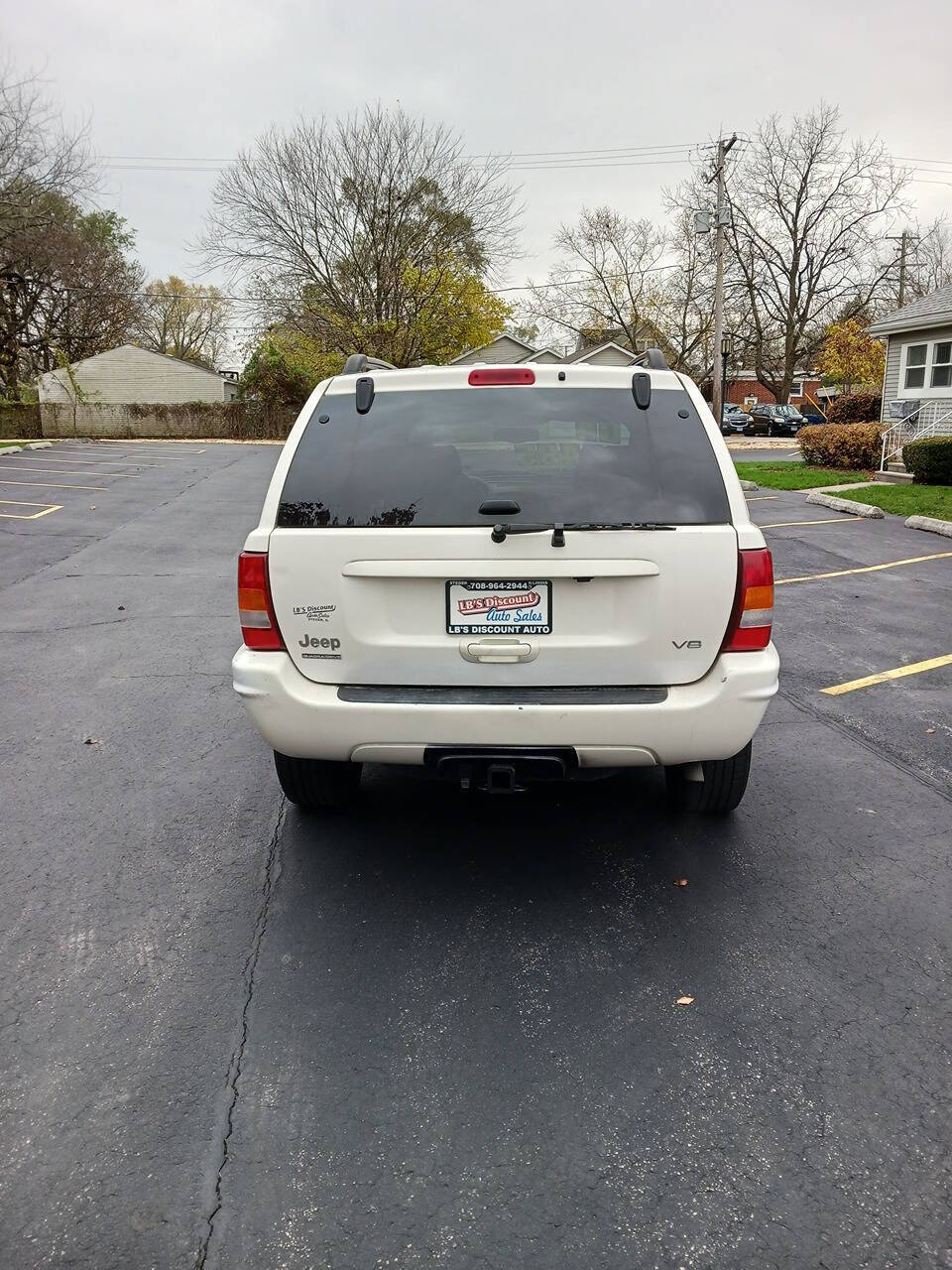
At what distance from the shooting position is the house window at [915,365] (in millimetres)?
24562

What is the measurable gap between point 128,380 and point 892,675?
50.0 meters

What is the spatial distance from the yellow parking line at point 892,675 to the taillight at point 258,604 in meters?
4.08

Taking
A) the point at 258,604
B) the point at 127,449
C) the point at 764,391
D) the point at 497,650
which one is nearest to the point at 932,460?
the point at 497,650

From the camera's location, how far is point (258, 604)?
3.34 metres

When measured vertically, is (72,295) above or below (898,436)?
above

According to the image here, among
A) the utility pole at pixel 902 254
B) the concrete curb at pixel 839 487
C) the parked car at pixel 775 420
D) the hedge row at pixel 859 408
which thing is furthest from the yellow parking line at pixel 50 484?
the utility pole at pixel 902 254

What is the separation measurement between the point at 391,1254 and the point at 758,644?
2.19m

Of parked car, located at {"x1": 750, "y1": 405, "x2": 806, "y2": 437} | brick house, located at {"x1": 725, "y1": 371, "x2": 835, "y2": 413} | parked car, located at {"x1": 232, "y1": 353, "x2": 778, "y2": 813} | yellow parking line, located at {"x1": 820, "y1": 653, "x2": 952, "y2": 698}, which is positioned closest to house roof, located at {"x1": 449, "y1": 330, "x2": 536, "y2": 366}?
parked car, located at {"x1": 750, "y1": 405, "x2": 806, "y2": 437}

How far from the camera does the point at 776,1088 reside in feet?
8.12

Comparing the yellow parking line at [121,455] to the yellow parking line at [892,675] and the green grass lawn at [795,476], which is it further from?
the yellow parking line at [892,675]

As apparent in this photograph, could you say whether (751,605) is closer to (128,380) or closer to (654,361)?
(654,361)

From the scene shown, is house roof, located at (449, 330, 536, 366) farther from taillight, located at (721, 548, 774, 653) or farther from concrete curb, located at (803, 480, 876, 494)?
taillight, located at (721, 548, 774, 653)

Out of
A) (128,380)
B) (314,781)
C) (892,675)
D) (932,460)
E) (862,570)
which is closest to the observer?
(314,781)

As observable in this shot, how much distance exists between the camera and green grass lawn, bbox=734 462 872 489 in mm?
20141
